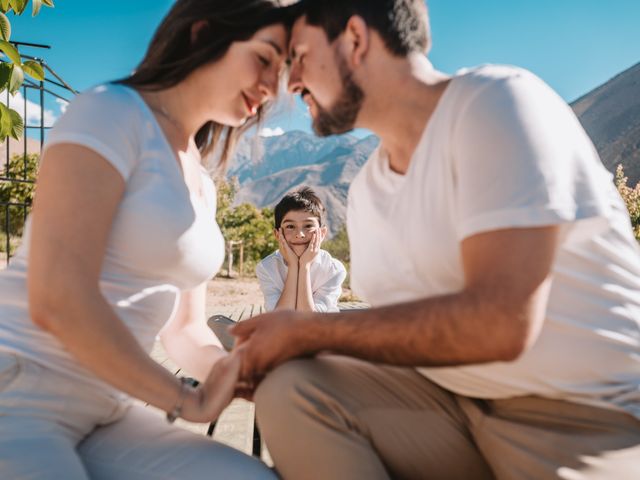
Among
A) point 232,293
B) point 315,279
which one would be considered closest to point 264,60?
point 315,279

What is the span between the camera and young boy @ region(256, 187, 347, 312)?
3.77 m

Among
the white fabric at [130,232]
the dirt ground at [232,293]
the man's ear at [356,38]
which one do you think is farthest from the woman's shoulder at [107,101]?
the dirt ground at [232,293]

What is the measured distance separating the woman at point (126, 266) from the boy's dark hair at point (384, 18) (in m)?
0.10

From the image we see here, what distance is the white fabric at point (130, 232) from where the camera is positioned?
131cm

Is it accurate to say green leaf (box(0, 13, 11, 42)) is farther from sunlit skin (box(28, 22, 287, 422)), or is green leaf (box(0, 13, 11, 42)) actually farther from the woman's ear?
sunlit skin (box(28, 22, 287, 422))

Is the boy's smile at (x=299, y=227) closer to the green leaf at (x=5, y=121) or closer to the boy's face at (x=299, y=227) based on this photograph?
the boy's face at (x=299, y=227)

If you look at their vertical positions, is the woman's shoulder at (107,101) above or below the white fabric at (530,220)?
above

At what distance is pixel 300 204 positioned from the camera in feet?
12.8

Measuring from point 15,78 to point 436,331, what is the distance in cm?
184

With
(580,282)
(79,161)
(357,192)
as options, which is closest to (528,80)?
(580,282)

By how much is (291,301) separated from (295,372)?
2.40 meters

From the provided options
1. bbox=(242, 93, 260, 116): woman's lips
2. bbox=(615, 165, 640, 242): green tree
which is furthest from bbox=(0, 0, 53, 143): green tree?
bbox=(615, 165, 640, 242): green tree

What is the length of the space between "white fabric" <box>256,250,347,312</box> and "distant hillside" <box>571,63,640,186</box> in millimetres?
59050

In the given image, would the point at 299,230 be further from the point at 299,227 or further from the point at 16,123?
the point at 16,123
